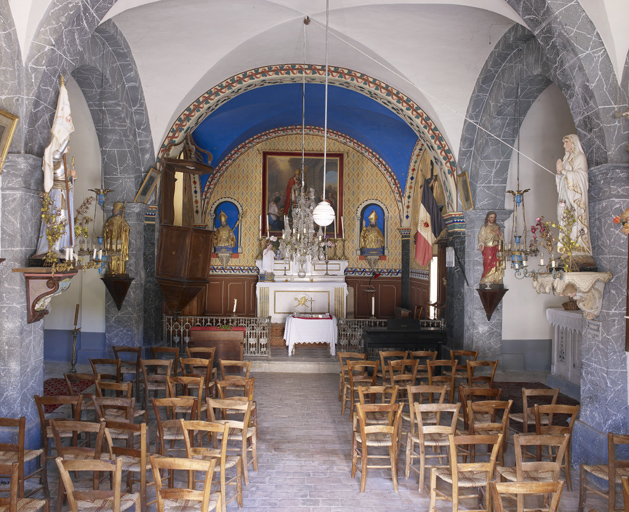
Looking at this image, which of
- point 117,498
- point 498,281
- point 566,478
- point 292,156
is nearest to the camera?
point 117,498

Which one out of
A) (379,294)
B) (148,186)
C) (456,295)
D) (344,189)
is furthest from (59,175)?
(379,294)

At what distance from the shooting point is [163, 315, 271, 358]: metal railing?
10422 mm

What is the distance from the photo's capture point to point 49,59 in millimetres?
5562

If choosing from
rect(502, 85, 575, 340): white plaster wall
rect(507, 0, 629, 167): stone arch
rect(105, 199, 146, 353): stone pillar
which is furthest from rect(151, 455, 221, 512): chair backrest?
rect(502, 85, 575, 340): white plaster wall

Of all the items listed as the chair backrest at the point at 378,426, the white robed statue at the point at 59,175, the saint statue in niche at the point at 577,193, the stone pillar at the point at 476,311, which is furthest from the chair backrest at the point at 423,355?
the white robed statue at the point at 59,175

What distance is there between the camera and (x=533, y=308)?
9508mm

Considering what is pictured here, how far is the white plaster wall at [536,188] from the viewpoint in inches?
362

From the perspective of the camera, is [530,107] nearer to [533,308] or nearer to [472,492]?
[533,308]

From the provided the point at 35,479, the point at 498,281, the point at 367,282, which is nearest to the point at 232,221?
the point at 367,282

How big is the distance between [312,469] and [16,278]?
3583mm

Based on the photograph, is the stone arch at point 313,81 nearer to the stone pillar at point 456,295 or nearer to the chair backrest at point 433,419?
the stone pillar at point 456,295

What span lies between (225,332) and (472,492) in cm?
575

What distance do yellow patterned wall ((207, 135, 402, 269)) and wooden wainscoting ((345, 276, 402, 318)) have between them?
0.43 m

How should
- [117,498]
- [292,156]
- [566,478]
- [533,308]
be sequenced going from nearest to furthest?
1. [117,498]
2. [566,478]
3. [533,308]
4. [292,156]
